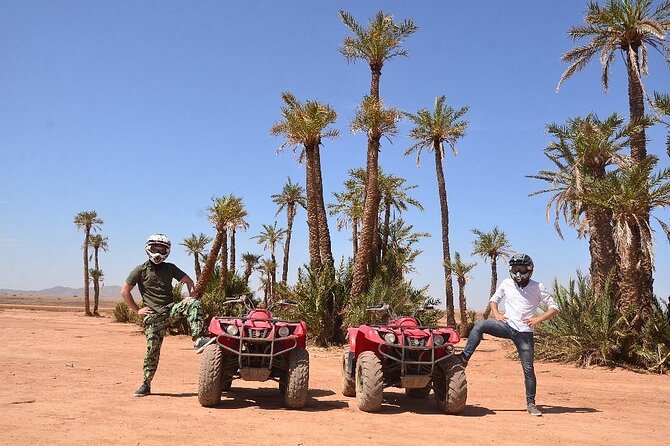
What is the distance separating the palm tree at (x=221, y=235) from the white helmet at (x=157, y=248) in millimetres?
16126

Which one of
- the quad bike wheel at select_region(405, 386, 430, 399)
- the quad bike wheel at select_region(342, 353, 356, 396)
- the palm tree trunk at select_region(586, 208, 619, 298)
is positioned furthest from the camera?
the palm tree trunk at select_region(586, 208, 619, 298)

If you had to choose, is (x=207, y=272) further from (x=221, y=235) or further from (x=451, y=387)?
(x=451, y=387)

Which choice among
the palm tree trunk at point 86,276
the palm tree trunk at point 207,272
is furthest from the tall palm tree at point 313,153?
the palm tree trunk at point 86,276

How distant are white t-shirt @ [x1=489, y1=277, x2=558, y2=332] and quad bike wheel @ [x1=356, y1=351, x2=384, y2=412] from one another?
191cm

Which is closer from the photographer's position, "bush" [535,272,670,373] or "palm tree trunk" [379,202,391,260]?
"bush" [535,272,670,373]

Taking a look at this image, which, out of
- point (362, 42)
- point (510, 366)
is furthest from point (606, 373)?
point (362, 42)

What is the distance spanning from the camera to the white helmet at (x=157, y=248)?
7602 millimetres

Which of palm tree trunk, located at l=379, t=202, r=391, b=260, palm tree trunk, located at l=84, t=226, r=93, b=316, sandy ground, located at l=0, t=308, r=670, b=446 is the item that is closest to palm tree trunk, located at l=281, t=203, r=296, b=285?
palm tree trunk, located at l=379, t=202, r=391, b=260

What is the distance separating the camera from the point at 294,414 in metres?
6.63

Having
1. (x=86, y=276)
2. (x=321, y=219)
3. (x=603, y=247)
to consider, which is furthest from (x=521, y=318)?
(x=86, y=276)

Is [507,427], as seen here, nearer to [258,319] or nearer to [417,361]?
[417,361]

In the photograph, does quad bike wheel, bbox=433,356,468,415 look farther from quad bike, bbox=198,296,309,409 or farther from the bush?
the bush

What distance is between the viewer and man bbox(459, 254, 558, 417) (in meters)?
7.08

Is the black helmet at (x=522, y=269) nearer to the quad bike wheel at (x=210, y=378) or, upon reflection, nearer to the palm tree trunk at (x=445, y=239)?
the quad bike wheel at (x=210, y=378)
